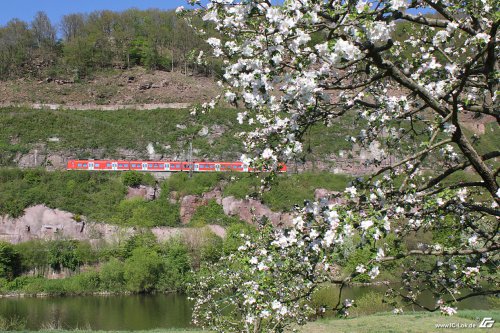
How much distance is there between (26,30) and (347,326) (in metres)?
81.7

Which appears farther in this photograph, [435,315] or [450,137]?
[435,315]

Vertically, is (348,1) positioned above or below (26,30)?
below

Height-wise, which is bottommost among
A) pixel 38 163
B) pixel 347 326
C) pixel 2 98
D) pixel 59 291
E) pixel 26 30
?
pixel 59 291

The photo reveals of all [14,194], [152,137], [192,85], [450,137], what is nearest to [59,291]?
[14,194]

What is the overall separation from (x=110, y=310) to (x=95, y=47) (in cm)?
6021

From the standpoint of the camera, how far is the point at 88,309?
2989cm

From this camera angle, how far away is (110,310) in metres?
29.4

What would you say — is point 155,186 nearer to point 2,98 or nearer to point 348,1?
point 2,98

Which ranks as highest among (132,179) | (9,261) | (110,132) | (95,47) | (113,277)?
(95,47)

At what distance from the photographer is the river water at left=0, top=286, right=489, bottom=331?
24672 millimetres

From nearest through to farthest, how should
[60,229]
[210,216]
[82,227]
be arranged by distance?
1. [60,229]
2. [82,227]
3. [210,216]

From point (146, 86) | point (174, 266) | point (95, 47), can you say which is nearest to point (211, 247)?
point (174, 266)

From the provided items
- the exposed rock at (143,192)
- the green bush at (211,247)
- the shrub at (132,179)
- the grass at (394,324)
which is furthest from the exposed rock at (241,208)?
the grass at (394,324)

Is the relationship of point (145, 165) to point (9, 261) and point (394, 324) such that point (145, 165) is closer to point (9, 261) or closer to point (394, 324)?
point (9, 261)
